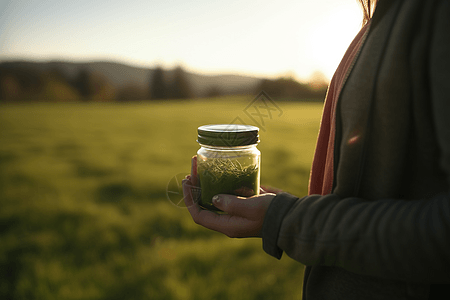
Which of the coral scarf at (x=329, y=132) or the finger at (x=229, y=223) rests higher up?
the coral scarf at (x=329, y=132)

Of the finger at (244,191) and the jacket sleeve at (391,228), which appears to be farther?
the finger at (244,191)

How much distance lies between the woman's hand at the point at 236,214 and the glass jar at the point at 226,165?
8 centimetres

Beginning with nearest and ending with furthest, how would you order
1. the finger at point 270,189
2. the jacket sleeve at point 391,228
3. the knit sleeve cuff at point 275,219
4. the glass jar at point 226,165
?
the jacket sleeve at point 391,228 < the knit sleeve cuff at point 275,219 < the glass jar at point 226,165 < the finger at point 270,189

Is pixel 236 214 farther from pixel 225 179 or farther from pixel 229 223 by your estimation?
pixel 225 179

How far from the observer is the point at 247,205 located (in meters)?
1.12

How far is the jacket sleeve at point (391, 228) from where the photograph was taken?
2.32 feet

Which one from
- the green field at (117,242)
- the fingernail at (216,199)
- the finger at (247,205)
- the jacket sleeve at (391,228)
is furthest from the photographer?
the green field at (117,242)

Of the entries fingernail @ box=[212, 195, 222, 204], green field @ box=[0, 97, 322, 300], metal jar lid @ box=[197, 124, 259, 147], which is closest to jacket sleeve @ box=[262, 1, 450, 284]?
fingernail @ box=[212, 195, 222, 204]

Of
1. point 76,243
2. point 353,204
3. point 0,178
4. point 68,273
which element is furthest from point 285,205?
point 0,178

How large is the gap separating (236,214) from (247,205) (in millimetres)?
96

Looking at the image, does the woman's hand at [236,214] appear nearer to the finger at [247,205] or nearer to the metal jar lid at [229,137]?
the finger at [247,205]

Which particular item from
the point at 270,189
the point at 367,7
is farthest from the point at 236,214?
the point at 367,7

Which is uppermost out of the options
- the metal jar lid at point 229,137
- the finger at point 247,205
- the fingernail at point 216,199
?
the metal jar lid at point 229,137

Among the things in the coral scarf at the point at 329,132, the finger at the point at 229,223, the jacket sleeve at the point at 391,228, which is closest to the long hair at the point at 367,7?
the coral scarf at the point at 329,132
